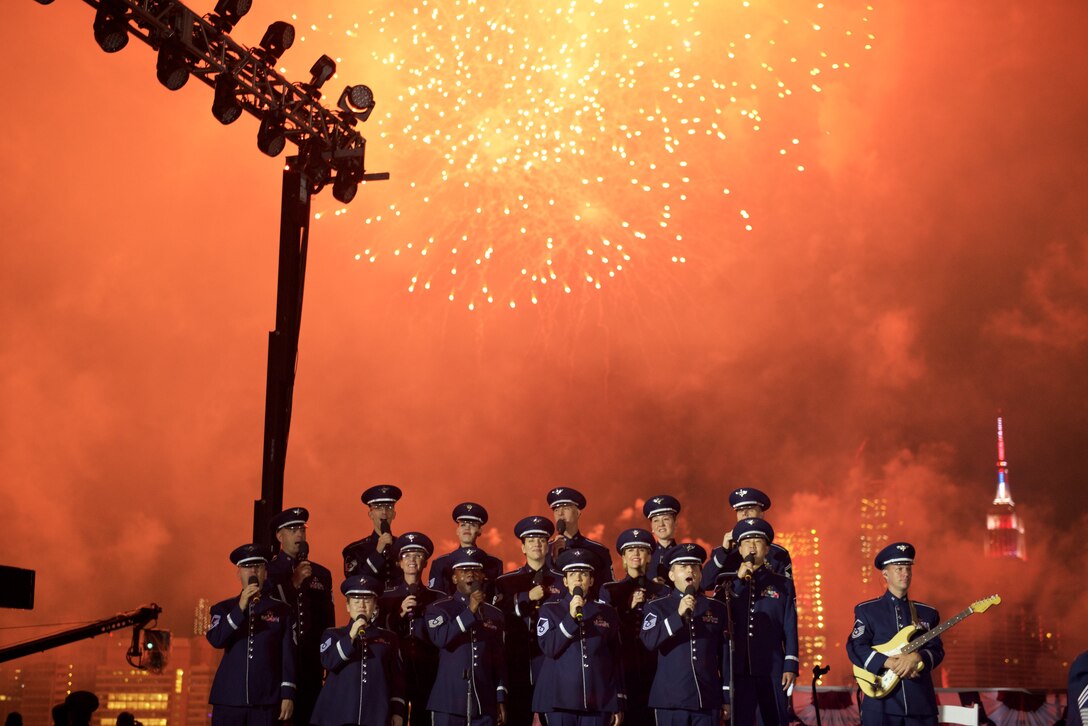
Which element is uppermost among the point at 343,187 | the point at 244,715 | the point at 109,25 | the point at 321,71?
the point at 321,71

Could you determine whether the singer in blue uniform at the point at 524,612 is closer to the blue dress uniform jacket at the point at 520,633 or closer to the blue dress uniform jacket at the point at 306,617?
the blue dress uniform jacket at the point at 520,633

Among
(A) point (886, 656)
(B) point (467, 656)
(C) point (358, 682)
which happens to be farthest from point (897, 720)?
(C) point (358, 682)

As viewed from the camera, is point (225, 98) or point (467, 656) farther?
point (225, 98)

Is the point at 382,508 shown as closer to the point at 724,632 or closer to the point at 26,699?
the point at 724,632

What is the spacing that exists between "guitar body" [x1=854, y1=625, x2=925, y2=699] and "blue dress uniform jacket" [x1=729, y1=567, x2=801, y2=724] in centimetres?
45

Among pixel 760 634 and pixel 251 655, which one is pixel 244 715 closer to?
pixel 251 655

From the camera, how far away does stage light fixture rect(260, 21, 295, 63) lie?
11.3m

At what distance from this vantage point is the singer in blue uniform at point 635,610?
9.11m

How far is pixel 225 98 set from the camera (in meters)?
11.0

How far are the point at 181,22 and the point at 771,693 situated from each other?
23.4 ft

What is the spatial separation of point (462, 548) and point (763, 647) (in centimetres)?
240

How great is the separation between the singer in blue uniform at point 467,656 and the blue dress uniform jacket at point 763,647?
5.62ft

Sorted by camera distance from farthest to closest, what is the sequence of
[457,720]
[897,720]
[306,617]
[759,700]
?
1. [306,617]
2. [457,720]
3. [759,700]
4. [897,720]

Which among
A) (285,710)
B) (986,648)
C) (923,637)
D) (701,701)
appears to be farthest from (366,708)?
(986,648)
